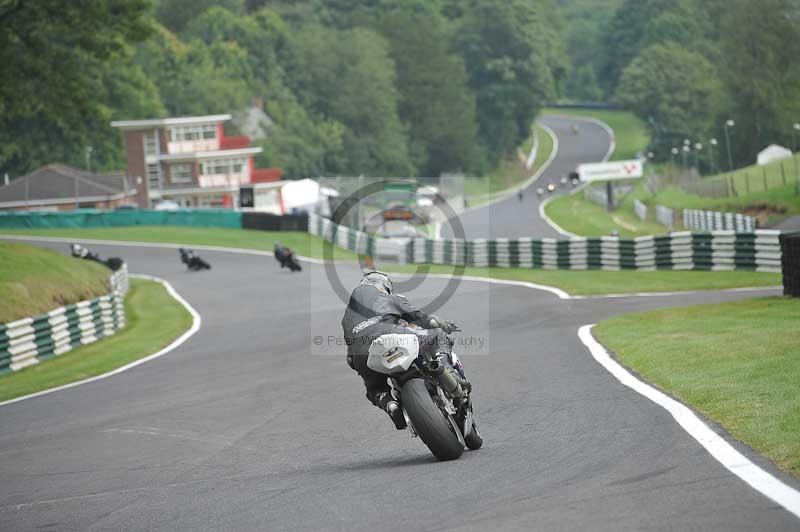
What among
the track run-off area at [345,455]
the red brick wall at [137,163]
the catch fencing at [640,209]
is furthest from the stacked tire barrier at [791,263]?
the red brick wall at [137,163]

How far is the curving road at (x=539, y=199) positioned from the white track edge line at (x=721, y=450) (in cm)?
5056

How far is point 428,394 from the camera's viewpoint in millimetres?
9281

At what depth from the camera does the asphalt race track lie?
733 cm

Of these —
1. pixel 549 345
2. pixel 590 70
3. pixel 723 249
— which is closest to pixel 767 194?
pixel 723 249

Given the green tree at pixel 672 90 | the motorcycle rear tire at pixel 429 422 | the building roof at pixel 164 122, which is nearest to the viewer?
the motorcycle rear tire at pixel 429 422

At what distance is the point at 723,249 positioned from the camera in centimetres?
3130

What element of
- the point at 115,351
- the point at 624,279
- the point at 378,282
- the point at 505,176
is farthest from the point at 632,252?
the point at 505,176

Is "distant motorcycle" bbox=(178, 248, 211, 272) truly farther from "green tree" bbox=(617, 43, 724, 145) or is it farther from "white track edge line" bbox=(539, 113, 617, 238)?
"green tree" bbox=(617, 43, 724, 145)

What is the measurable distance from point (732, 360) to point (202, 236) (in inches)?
1948

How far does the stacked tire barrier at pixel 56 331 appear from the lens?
2144 cm

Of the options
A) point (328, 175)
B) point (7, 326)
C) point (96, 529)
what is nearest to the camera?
point (96, 529)

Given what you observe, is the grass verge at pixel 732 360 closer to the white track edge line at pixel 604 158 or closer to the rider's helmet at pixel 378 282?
the rider's helmet at pixel 378 282

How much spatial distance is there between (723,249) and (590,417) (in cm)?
2166

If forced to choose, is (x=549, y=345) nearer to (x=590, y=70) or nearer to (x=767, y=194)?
(x=767, y=194)
